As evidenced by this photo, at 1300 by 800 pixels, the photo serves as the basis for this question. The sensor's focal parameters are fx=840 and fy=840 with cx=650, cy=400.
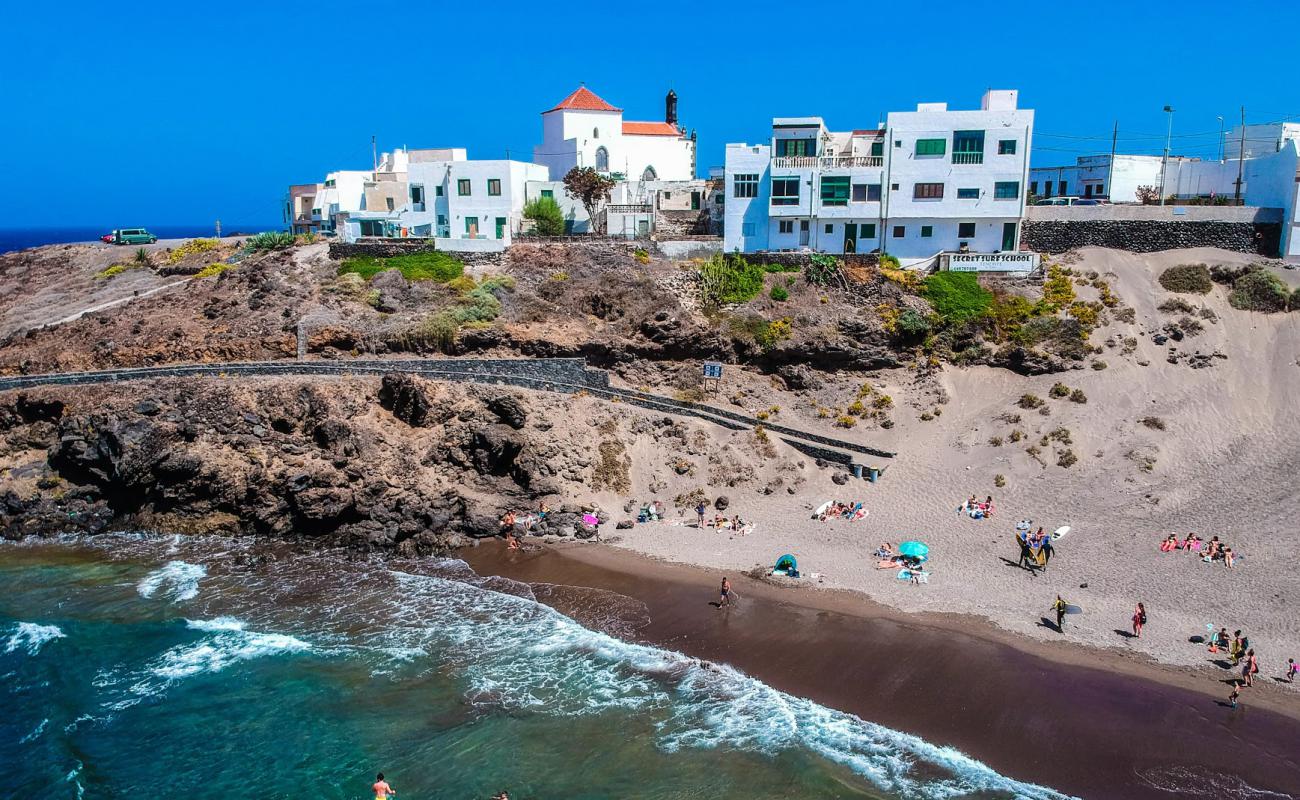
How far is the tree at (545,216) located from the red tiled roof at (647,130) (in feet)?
37.5

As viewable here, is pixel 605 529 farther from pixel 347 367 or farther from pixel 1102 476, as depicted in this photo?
pixel 1102 476

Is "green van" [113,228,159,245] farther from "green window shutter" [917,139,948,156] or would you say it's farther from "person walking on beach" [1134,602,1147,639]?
"person walking on beach" [1134,602,1147,639]

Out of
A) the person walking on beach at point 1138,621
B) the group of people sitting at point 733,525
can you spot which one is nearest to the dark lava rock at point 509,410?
the group of people sitting at point 733,525

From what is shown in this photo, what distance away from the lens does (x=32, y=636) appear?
93.9ft

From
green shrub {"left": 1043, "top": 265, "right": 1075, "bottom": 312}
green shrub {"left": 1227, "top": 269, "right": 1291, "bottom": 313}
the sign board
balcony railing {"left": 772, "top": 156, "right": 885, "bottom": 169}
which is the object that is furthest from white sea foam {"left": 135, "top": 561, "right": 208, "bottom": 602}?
green shrub {"left": 1227, "top": 269, "right": 1291, "bottom": 313}

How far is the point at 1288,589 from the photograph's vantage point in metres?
28.4

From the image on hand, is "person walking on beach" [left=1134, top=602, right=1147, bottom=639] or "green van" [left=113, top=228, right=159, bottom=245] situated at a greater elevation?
"green van" [left=113, top=228, right=159, bottom=245]

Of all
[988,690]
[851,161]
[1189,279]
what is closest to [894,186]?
[851,161]

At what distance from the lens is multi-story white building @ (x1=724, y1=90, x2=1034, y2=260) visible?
160 ft

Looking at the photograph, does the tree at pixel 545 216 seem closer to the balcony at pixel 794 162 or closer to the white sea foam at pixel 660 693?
the balcony at pixel 794 162

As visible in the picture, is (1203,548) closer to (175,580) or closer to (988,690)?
(988,690)

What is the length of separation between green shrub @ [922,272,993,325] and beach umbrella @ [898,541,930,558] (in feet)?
55.9

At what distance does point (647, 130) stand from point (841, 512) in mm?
40204

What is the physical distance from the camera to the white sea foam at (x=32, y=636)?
28.0 metres
